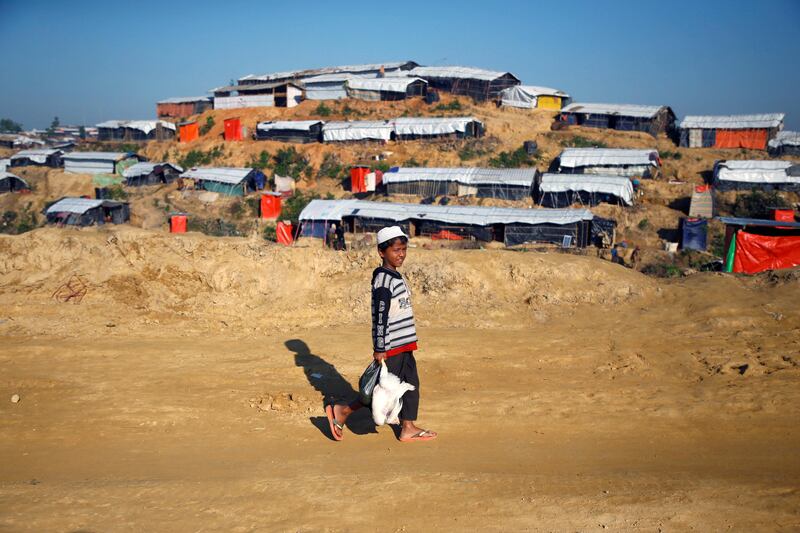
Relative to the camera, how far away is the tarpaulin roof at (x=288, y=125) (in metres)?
40.7

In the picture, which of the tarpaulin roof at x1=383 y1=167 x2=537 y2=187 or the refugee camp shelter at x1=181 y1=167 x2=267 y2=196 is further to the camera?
the refugee camp shelter at x1=181 y1=167 x2=267 y2=196

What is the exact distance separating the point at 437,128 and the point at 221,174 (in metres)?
13.5

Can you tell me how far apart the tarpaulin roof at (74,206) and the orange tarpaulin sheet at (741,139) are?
35870 mm

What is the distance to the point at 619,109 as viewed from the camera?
40.8 m

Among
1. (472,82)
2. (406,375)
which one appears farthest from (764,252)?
(472,82)

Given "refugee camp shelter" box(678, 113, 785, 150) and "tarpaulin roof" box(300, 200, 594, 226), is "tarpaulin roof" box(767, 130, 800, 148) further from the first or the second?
"tarpaulin roof" box(300, 200, 594, 226)

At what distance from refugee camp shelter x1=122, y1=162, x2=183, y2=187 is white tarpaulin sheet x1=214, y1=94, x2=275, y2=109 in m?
10.7

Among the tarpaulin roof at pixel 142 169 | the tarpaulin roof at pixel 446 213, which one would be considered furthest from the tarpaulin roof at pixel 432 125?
the tarpaulin roof at pixel 142 169

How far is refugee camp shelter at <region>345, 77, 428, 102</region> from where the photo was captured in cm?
4522

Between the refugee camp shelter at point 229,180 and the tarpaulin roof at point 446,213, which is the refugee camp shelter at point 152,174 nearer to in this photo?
the refugee camp shelter at point 229,180

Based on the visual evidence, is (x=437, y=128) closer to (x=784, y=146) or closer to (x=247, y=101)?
(x=247, y=101)

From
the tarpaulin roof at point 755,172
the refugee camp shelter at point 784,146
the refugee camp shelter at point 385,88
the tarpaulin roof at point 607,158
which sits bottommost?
the tarpaulin roof at point 755,172

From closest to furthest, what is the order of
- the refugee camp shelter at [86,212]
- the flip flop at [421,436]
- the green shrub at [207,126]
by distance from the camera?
1. the flip flop at [421,436]
2. the refugee camp shelter at [86,212]
3. the green shrub at [207,126]

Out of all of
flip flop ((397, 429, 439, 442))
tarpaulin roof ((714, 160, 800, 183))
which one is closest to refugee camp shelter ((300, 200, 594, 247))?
tarpaulin roof ((714, 160, 800, 183))
